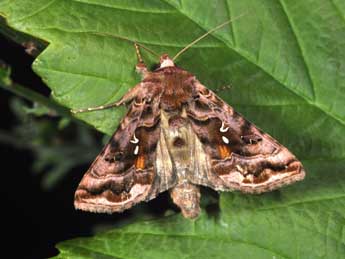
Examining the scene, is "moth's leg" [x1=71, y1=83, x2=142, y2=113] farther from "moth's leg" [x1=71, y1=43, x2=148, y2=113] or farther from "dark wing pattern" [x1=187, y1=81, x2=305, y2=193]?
"dark wing pattern" [x1=187, y1=81, x2=305, y2=193]

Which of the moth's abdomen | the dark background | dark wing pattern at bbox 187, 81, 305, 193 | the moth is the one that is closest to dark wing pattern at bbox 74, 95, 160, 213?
the moth

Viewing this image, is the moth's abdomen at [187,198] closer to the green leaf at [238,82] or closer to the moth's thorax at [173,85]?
the green leaf at [238,82]

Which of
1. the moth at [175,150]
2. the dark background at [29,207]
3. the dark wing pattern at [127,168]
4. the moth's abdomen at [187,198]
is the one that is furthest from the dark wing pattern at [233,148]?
the dark background at [29,207]

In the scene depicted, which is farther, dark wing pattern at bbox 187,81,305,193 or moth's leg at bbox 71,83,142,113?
dark wing pattern at bbox 187,81,305,193

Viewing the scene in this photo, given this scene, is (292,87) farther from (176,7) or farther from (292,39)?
(176,7)

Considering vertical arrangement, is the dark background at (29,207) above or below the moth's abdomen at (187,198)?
below

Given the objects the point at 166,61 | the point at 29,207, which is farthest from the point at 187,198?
the point at 29,207
